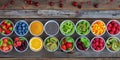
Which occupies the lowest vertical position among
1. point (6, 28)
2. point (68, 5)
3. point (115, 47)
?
point (115, 47)

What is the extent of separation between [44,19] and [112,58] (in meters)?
0.71

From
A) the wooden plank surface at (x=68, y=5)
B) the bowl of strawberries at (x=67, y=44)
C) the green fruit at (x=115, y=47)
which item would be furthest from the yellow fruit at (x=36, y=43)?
the green fruit at (x=115, y=47)

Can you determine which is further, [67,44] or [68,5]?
[68,5]

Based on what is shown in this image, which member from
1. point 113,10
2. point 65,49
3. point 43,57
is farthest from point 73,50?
point 113,10

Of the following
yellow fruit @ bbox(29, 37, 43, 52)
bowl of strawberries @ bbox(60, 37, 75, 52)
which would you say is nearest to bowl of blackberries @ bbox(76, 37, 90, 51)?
bowl of strawberries @ bbox(60, 37, 75, 52)

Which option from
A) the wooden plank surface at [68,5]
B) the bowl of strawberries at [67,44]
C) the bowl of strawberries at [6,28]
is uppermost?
the wooden plank surface at [68,5]

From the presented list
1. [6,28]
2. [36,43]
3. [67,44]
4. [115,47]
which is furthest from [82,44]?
[6,28]

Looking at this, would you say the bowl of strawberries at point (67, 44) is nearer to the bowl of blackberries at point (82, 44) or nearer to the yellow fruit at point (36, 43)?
the bowl of blackberries at point (82, 44)

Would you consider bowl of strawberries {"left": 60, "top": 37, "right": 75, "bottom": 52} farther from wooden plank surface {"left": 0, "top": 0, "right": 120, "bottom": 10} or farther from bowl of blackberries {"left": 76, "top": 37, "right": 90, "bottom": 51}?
wooden plank surface {"left": 0, "top": 0, "right": 120, "bottom": 10}

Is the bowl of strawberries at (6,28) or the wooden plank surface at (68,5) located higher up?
the wooden plank surface at (68,5)

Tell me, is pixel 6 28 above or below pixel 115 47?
above

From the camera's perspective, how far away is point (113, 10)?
297cm

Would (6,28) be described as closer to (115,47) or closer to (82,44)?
(82,44)

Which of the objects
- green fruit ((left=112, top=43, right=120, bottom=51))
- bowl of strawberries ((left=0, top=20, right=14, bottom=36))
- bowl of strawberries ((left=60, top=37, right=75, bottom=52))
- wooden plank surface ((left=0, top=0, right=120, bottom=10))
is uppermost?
wooden plank surface ((left=0, top=0, right=120, bottom=10))
